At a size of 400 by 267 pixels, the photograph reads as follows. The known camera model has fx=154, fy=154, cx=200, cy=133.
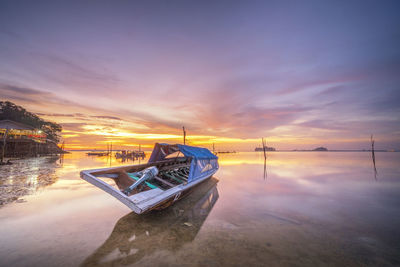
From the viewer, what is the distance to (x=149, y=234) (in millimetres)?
4797

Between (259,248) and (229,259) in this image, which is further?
(259,248)

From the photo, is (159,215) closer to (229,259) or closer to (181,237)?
(181,237)

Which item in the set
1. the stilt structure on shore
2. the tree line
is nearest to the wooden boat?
the stilt structure on shore

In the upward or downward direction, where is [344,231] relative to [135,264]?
Result: downward

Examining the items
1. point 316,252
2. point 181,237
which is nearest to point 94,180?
point 181,237

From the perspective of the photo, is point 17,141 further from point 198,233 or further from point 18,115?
point 198,233

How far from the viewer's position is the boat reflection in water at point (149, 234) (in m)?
3.74

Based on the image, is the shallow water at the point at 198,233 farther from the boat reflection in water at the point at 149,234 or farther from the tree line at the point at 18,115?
the tree line at the point at 18,115

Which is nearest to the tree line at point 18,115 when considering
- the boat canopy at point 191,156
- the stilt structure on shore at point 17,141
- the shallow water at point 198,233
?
the stilt structure on shore at point 17,141

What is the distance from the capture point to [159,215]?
6230mm

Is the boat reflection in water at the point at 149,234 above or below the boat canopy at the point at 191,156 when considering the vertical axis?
below

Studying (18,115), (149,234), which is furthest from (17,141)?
(149,234)

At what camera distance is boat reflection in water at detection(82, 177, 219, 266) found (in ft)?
12.3

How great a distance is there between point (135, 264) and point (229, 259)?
2.17 metres
